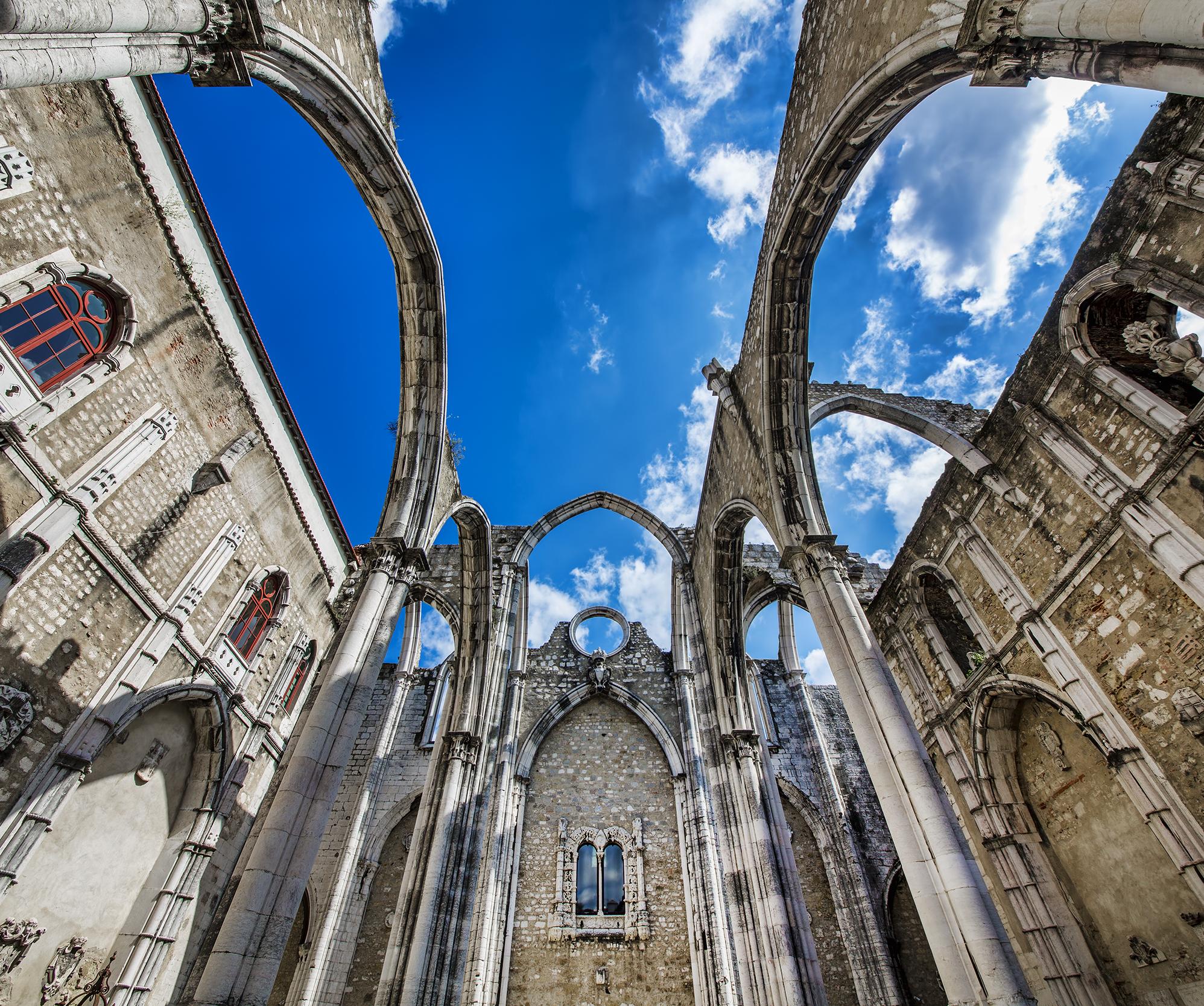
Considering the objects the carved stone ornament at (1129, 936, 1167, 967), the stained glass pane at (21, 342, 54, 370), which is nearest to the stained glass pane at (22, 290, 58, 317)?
the stained glass pane at (21, 342, 54, 370)

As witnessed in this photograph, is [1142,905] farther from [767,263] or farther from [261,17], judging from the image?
[261,17]

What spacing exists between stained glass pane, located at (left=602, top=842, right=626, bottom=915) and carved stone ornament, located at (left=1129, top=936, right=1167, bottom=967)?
7242 mm

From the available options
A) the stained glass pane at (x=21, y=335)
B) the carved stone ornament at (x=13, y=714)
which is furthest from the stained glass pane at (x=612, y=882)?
the stained glass pane at (x=21, y=335)

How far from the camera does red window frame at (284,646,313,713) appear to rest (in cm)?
1028

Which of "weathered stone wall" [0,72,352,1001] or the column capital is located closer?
"weathered stone wall" [0,72,352,1001]

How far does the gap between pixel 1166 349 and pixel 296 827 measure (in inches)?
387

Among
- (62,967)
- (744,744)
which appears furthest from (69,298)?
(744,744)

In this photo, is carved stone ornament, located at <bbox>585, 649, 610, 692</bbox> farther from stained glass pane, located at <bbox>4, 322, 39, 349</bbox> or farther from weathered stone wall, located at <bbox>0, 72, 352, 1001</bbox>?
stained glass pane, located at <bbox>4, 322, 39, 349</bbox>

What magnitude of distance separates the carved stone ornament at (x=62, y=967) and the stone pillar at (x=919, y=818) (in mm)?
8896

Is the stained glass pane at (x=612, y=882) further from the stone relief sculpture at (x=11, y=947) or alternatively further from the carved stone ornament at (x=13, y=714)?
the carved stone ornament at (x=13, y=714)

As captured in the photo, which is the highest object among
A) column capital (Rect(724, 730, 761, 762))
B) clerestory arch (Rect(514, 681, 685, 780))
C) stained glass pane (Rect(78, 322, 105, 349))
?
stained glass pane (Rect(78, 322, 105, 349))

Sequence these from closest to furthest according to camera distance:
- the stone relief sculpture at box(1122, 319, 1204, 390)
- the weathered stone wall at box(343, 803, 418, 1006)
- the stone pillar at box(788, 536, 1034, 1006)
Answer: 1. the stone pillar at box(788, 536, 1034, 1006)
2. the stone relief sculpture at box(1122, 319, 1204, 390)
3. the weathered stone wall at box(343, 803, 418, 1006)

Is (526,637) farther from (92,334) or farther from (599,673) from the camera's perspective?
(92,334)

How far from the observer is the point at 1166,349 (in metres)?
6.08
